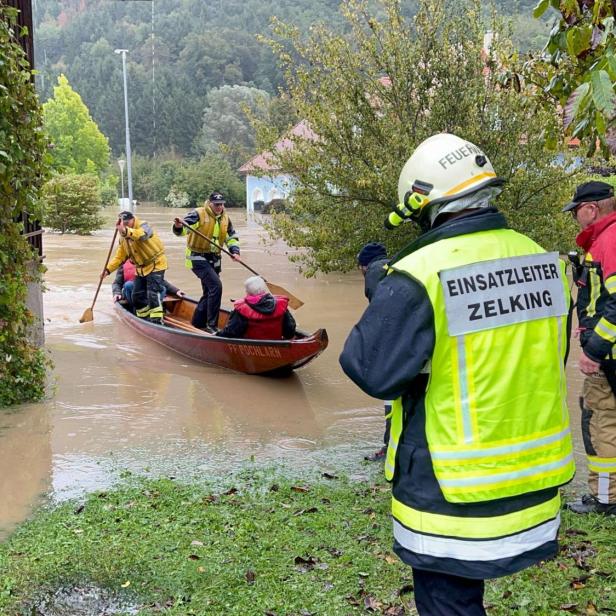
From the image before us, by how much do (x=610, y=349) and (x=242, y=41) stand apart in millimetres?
123357

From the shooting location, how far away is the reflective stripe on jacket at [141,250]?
12.1 m

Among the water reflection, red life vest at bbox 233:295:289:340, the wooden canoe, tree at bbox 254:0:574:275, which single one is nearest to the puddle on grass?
the water reflection

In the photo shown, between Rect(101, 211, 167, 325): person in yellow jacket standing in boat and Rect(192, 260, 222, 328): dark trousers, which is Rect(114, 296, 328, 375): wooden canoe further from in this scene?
Rect(192, 260, 222, 328): dark trousers

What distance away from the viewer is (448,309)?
2.41 meters

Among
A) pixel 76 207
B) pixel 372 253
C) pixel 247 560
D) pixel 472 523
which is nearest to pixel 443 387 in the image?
pixel 472 523

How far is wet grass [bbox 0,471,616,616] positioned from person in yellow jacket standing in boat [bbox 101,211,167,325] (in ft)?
22.6

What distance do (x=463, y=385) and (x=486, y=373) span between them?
0.08 metres

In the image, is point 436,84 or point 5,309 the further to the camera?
point 436,84

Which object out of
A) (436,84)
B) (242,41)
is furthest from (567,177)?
(242,41)

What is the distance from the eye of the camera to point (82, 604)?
4125mm

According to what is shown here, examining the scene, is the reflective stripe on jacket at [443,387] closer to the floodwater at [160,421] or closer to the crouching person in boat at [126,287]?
the floodwater at [160,421]

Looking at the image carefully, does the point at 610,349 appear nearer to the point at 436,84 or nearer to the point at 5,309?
the point at 5,309

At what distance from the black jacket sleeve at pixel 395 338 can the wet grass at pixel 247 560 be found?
6.45 feet

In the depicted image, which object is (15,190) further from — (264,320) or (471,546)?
(471,546)
